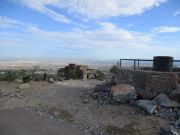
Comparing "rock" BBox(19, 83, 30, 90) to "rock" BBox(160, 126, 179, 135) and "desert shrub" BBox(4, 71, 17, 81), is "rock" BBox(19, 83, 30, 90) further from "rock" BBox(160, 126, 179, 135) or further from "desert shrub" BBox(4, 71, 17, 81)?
"rock" BBox(160, 126, 179, 135)

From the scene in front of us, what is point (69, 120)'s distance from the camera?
41.4ft

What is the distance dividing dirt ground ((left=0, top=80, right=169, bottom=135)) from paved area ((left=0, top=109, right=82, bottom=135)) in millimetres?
394

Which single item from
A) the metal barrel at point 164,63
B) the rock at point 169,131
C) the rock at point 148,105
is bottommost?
the rock at point 169,131

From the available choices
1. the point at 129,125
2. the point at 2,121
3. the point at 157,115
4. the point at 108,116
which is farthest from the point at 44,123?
the point at 157,115

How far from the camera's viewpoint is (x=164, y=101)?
1313 centimetres

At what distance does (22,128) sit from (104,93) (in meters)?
5.37

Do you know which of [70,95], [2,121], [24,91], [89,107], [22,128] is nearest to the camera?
[22,128]

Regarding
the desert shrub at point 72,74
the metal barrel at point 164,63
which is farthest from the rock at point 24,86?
the metal barrel at point 164,63

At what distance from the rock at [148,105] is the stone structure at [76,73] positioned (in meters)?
11.8

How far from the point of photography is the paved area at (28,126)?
11134 millimetres

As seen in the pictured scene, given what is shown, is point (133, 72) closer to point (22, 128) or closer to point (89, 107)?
point (89, 107)

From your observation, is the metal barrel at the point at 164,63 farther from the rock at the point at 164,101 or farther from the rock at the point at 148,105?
the rock at the point at 148,105

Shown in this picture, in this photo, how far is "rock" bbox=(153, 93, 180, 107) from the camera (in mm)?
12930

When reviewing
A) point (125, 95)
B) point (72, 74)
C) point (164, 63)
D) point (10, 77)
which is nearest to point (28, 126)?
point (125, 95)
